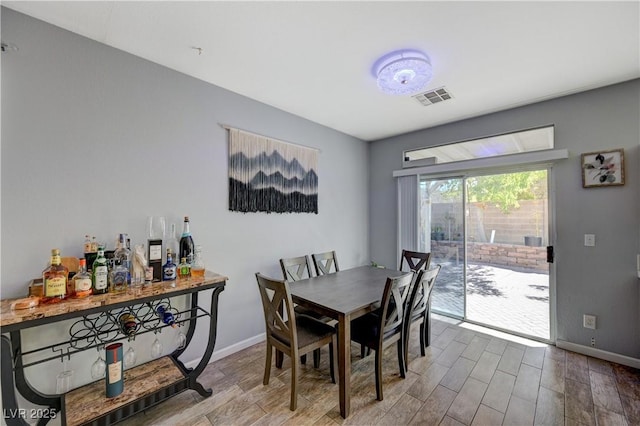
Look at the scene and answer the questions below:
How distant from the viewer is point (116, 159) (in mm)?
1945

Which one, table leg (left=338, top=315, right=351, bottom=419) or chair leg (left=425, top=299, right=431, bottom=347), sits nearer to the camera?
table leg (left=338, top=315, right=351, bottom=419)

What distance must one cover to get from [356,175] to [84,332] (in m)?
3.53

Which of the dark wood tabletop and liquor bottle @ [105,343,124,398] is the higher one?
the dark wood tabletop

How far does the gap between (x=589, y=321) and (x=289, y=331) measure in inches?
116

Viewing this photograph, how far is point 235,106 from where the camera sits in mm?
2648

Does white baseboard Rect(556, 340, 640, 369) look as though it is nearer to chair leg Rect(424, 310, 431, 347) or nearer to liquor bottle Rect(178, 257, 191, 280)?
chair leg Rect(424, 310, 431, 347)

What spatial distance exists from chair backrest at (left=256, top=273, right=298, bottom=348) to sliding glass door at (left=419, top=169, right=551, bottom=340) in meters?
2.55

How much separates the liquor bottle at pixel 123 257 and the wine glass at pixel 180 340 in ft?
2.12

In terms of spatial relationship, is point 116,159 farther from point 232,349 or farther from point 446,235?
point 446,235

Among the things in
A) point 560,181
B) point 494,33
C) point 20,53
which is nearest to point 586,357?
point 560,181

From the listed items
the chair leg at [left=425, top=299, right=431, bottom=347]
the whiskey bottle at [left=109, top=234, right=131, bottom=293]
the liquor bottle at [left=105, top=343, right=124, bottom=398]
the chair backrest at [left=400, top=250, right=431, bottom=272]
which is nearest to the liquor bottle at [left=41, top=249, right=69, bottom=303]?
the whiskey bottle at [left=109, top=234, right=131, bottom=293]

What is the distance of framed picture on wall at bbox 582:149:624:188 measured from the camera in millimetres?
2383

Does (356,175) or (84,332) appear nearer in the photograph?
(84,332)

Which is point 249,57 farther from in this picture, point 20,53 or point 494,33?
point 494,33
